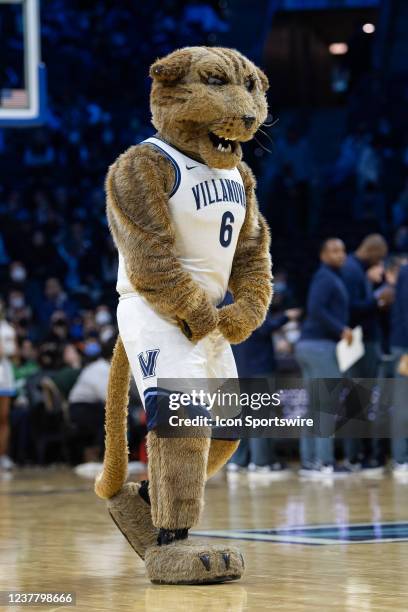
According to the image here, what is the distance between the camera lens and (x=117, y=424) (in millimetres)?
4102

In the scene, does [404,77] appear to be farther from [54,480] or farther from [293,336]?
[54,480]

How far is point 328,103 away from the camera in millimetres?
23406

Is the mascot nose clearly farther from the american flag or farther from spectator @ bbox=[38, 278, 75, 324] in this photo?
spectator @ bbox=[38, 278, 75, 324]

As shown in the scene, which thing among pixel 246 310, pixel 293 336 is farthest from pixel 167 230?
pixel 293 336

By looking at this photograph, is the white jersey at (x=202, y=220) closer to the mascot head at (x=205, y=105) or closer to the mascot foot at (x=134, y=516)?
the mascot head at (x=205, y=105)

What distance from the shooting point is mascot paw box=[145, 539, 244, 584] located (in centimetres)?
364

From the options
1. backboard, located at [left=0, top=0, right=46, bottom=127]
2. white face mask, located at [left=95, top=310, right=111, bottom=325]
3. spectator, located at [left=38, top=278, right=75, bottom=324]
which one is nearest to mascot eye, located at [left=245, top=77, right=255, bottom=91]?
backboard, located at [left=0, top=0, right=46, bottom=127]

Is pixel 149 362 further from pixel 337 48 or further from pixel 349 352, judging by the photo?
pixel 337 48

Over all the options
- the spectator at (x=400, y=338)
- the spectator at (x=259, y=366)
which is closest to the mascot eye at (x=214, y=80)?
the spectator at (x=400, y=338)

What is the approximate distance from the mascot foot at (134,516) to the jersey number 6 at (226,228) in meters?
0.91

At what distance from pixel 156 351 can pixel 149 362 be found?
1.8 inches

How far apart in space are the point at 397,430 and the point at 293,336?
8.34 metres

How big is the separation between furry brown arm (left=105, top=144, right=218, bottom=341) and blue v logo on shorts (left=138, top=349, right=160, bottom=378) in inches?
5.1

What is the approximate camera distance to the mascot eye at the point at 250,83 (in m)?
4.05
